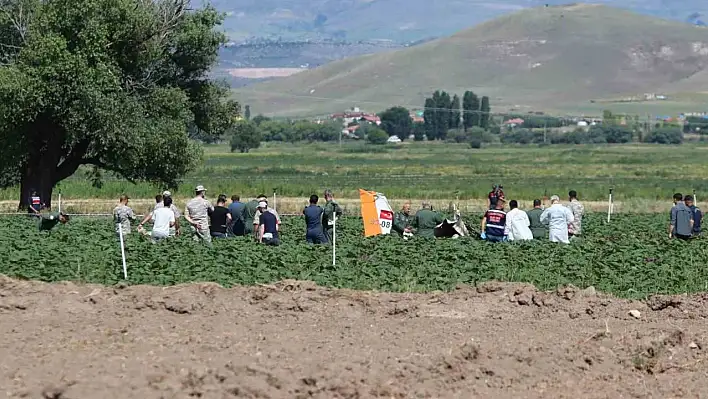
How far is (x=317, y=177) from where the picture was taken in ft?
232

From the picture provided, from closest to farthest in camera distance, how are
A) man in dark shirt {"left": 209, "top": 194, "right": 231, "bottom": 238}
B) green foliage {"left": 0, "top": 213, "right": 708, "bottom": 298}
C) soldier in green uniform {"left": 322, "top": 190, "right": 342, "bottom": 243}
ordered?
green foliage {"left": 0, "top": 213, "right": 708, "bottom": 298}
soldier in green uniform {"left": 322, "top": 190, "right": 342, "bottom": 243}
man in dark shirt {"left": 209, "top": 194, "right": 231, "bottom": 238}

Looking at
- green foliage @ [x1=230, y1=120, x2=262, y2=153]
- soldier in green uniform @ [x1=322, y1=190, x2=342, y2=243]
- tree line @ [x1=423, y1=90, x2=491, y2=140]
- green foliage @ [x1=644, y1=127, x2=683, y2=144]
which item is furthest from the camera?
tree line @ [x1=423, y1=90, x2=491, y2=140]

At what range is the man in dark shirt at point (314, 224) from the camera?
79.1ft

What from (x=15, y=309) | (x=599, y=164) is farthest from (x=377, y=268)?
(x=599, y=164)

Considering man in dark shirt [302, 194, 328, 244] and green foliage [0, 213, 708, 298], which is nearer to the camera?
green foliage [0, 213, 708, 298]

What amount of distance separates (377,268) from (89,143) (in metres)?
18.2

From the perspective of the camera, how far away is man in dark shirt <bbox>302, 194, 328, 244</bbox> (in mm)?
24109

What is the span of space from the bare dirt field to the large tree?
16275mm

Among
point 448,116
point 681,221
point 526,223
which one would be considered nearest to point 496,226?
point 526,223

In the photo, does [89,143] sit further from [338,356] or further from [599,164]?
[599,164]

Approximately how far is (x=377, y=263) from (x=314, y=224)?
3.29 m

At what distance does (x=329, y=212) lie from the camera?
80.2 feet

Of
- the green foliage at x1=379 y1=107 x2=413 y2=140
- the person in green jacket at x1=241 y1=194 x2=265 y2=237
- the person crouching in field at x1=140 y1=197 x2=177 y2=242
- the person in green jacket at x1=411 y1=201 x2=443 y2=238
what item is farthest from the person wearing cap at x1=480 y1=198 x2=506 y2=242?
the green foliage at x1=379 y1=107 x2=413 y2=140

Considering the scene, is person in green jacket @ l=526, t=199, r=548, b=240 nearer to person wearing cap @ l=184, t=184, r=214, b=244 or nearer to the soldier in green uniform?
the soldier in green uniform
